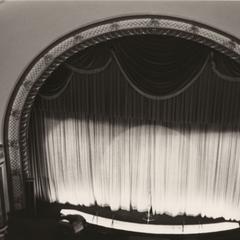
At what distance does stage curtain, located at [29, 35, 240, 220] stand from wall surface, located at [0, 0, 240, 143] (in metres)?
0.56

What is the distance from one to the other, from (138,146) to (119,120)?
483 millimetres

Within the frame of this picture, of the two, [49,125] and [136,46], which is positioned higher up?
[136,46]

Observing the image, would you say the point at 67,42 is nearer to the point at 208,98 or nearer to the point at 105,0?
the point at 105,0

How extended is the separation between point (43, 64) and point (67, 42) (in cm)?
45

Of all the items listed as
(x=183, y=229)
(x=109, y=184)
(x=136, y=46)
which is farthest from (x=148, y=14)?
(x=183, y=229)

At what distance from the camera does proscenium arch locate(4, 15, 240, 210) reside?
5.09 m

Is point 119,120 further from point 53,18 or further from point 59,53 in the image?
point 53,18

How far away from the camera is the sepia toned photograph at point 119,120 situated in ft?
17.1

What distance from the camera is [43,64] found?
18.3ft

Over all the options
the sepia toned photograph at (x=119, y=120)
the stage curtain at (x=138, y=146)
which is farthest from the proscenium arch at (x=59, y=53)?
the stage curtain at (x=138, y=146)

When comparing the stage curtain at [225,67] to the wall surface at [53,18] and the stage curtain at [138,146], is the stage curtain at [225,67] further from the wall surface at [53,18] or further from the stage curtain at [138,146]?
the wall surface at [53,18]

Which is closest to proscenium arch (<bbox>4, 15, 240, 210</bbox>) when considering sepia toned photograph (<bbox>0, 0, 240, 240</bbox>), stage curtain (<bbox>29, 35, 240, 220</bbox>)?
sepia toned photograph (<bbox>0, 0, 240, 240</bbox>)

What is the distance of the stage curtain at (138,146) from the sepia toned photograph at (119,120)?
15 mm

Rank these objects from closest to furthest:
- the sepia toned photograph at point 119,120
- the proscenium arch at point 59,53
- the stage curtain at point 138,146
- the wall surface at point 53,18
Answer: the wall surface at point 53,18 < the proscenium arch at point 59,53 < the sepia toned photograph at point 119,120 < the stage curtain at point 138,146
